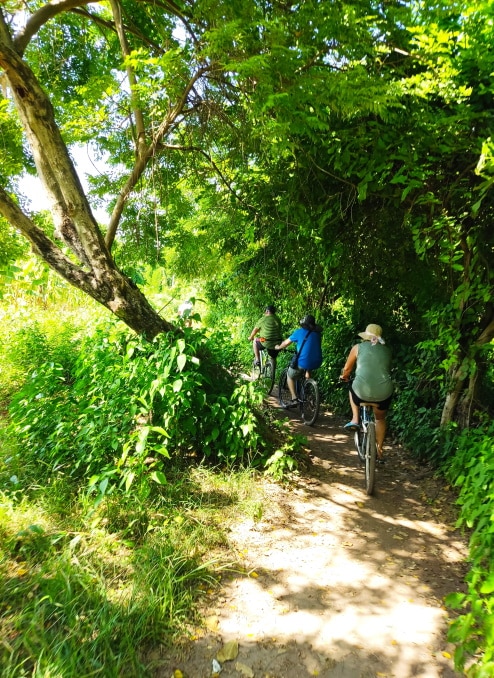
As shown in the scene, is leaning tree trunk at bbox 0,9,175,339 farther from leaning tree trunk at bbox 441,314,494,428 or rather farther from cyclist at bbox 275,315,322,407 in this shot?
leaning tree trunk at bbox 441,314,494,428

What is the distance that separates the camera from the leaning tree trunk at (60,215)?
11.0 ft

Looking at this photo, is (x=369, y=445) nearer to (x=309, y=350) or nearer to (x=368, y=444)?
(x=368, y=444)

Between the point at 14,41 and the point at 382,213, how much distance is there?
403 centimetres

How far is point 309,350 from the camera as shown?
6242mm

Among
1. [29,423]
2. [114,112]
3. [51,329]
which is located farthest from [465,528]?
[51,329]

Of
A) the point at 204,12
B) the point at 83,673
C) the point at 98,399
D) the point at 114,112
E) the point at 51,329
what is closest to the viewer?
the point at 83,673

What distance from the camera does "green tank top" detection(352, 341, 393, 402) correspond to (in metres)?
4.26

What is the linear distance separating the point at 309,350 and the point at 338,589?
12.5 ft

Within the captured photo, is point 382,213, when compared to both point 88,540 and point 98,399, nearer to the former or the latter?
point 98,399

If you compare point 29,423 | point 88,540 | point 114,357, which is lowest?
point 88,540

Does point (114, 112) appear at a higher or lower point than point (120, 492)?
higher

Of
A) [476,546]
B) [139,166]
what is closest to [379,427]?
[476,546]

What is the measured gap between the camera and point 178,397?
3.85 meters

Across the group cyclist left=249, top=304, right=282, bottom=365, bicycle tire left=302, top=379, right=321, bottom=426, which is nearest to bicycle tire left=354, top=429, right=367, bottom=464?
bicycle tire left=302, top=379, right=321, bottom=426
